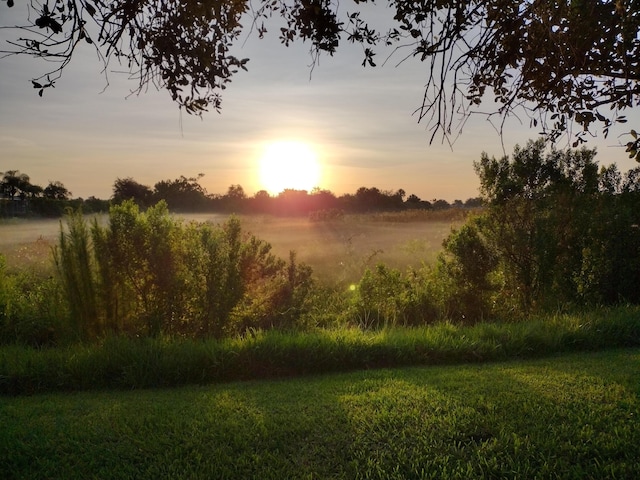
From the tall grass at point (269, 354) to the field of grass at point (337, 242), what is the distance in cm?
252

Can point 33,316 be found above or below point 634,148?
below

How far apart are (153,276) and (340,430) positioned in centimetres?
456

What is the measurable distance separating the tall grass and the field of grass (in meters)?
2.52

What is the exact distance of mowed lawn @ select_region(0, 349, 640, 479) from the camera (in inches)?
135

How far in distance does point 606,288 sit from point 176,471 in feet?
27.4

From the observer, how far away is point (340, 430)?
3895 mm

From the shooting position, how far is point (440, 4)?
448 centimetres

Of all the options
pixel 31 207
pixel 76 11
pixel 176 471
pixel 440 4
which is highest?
pixel 440 4

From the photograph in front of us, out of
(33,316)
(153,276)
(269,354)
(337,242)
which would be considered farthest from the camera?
(337,242)

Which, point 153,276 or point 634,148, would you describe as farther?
point 153,276

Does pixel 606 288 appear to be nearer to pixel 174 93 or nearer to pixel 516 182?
pixel 516 182

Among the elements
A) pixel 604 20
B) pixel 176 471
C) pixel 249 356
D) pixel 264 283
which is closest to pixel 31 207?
pixel 264 283

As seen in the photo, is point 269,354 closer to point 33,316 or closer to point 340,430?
point 340,430

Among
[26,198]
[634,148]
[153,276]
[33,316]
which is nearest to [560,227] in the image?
[634,148]
